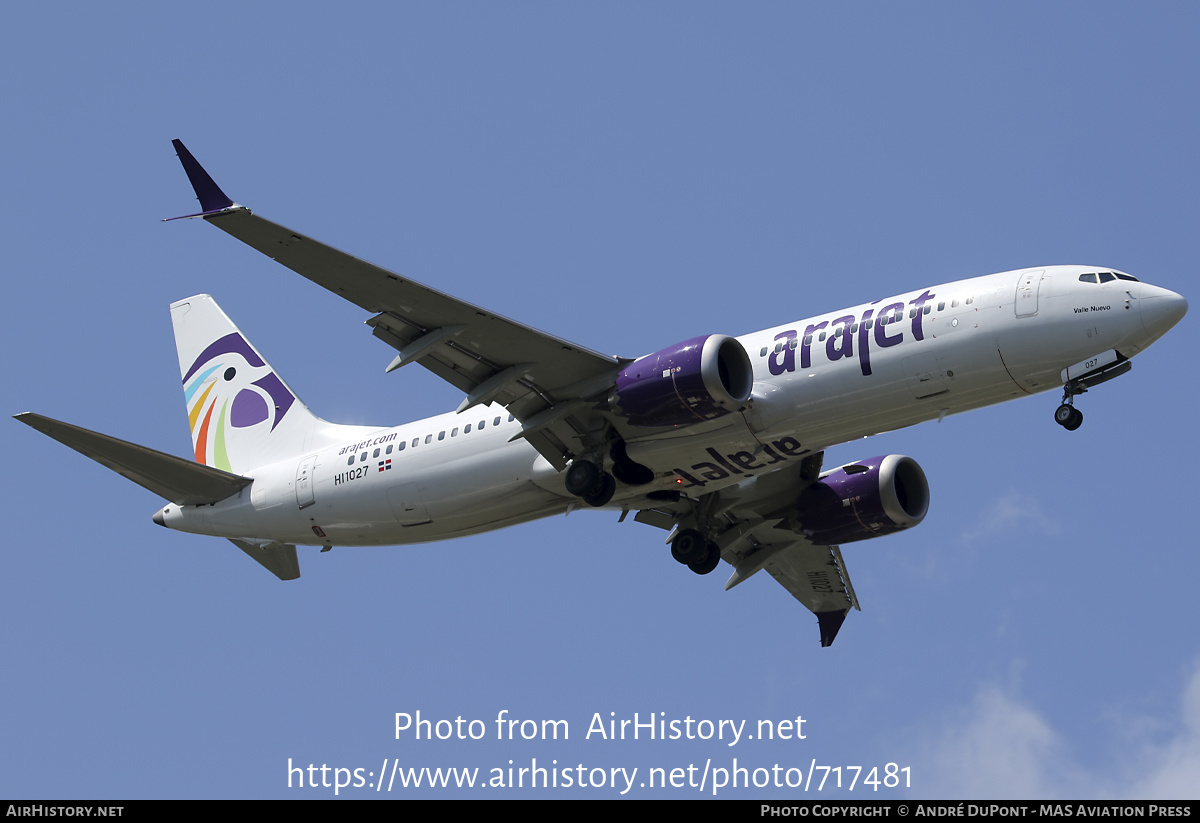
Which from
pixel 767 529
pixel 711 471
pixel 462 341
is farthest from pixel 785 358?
pixel 767 529

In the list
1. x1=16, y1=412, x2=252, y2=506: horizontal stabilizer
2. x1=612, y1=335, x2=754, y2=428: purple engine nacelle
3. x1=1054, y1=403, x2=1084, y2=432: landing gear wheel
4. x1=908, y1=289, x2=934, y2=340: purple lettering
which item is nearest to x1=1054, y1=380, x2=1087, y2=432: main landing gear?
x1=1054, y1=403, x2=1084, y2=432: landing gear wheel

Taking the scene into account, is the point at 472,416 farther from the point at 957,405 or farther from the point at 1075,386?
the point at 1075,386

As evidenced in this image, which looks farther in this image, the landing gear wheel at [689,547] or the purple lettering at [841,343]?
the landing gear wheel at [689,547]

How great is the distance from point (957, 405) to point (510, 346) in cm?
910

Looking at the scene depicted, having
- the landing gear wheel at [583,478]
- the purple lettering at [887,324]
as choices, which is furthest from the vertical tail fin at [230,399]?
the purple lettering at [887,324]

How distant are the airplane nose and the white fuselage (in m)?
0.03

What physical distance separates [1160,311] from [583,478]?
1186 cm

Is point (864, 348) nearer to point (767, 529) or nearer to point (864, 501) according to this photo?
point (864, 501)

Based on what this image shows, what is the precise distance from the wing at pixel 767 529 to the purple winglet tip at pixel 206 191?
12.7 m

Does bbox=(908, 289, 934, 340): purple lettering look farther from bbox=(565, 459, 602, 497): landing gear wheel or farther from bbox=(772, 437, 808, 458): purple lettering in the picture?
bbox=(565, 459, 602, 497): landing gear wheel

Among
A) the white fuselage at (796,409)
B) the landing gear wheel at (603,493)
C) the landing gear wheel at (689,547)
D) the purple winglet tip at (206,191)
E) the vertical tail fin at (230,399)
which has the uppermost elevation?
the vertical tail fin at (230,399)

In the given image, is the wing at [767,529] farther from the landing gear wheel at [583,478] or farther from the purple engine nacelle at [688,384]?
the purple engine nacelle at [688,384]

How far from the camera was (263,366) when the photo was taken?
41031mm

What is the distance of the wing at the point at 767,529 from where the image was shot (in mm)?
35906
